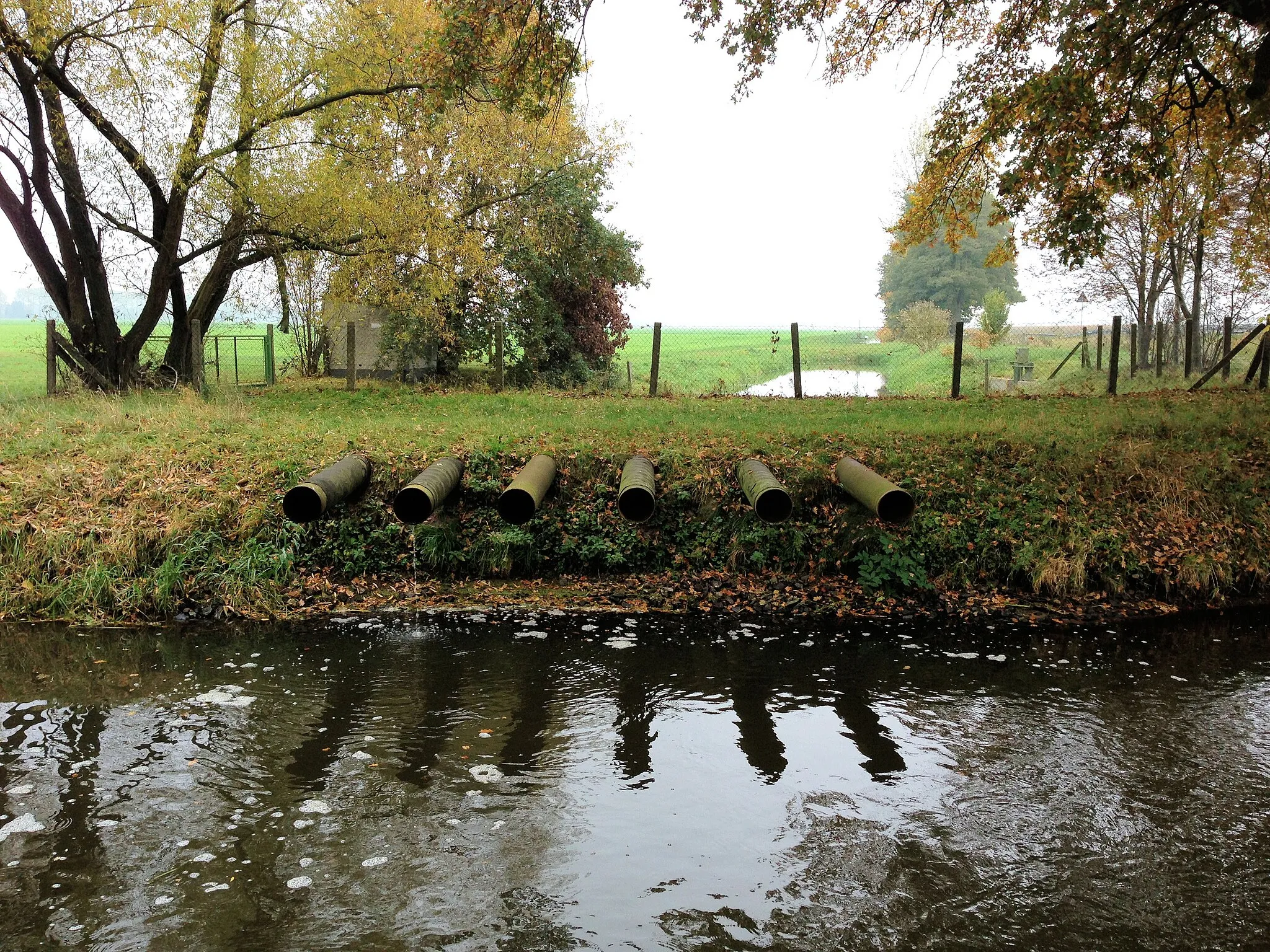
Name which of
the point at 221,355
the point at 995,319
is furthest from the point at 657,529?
the point at 995,319

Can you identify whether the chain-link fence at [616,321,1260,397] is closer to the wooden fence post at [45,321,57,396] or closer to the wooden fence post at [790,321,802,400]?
the wooden fence post at [790,321,802,400]

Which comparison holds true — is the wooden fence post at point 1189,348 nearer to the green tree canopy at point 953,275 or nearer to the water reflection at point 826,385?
the water reflection at point 826,385

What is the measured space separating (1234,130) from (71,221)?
65.7 ft

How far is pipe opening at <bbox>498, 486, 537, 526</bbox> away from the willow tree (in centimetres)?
1031

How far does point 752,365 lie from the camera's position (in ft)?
86.5

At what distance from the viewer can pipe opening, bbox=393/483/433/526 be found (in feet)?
25.9

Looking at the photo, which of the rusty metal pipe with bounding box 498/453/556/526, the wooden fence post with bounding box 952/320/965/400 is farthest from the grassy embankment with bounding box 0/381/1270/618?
the wooden fence post with bounding box 952/320/965/400

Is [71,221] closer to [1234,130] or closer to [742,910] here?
[742,910]

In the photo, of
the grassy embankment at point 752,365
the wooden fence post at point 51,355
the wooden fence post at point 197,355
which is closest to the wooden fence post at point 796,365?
the grassy embankment at point 752,365

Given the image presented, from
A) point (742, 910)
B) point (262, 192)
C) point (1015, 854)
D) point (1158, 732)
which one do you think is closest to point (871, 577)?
point (1158, 732)

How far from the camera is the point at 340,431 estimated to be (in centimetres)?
1200

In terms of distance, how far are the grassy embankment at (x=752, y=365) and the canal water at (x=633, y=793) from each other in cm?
1176

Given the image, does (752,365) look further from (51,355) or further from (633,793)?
(633,793)

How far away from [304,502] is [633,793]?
14.2 ft
